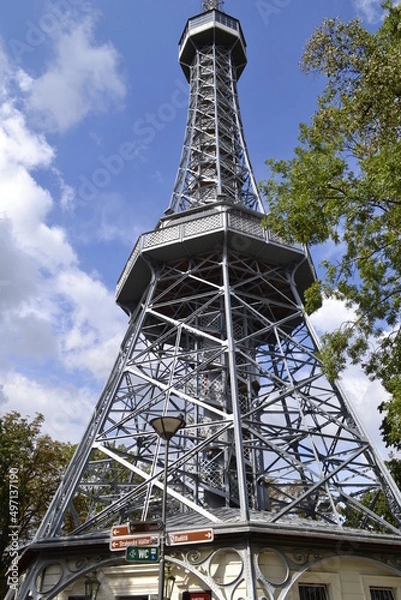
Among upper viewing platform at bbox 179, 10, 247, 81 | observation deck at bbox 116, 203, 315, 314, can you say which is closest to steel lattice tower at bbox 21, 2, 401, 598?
observation deck at bbox 116, 203, 315, 314

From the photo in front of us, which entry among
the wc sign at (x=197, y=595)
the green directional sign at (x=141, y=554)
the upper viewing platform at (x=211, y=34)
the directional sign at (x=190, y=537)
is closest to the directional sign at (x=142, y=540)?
the green directional sign at (x=141, y=554)

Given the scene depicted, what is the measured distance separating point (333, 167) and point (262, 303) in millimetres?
9650

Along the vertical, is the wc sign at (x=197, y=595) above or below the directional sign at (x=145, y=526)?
below

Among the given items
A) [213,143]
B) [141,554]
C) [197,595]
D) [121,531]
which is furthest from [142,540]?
[213,143]

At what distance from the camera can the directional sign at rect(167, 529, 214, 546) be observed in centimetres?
930

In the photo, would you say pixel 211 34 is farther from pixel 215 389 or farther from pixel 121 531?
pixel 121 531

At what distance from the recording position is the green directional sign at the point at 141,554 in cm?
753

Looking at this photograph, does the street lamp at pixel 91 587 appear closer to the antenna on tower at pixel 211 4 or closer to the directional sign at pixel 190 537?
the directional sign at pixel 190 537

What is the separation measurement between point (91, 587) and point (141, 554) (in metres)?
4.20

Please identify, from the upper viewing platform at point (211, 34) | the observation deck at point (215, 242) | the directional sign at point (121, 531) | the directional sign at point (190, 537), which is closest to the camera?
the directional sign at point (121, 531)

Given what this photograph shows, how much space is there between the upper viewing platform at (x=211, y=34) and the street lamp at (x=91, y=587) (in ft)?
96.5

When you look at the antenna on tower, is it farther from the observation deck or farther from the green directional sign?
the green directional sign

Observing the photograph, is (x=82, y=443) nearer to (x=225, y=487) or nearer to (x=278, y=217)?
(x=225, y=487)

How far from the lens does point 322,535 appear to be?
1006cm
